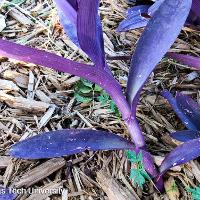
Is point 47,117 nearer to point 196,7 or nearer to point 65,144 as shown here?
point 65,144

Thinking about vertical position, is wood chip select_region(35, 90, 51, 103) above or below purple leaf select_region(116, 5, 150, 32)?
below

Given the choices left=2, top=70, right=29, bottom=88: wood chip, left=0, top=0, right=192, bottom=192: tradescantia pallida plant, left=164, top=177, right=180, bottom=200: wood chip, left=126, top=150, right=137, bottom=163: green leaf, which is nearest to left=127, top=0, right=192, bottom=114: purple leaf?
left=0, top=0, right=192, bottom=192: tradescantia pallida plant

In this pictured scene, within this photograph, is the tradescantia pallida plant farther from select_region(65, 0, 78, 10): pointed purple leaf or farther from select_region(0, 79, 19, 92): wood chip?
select_region(0, 79, 19, 92): wood chip

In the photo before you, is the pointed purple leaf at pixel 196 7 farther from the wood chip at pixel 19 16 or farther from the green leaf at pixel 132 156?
the wood chip at pixel 19 16

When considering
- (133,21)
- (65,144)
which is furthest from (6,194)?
(133,21)

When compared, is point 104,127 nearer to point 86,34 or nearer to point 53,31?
point 86,34

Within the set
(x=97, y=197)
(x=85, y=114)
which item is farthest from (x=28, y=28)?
(x=97, y=197)
